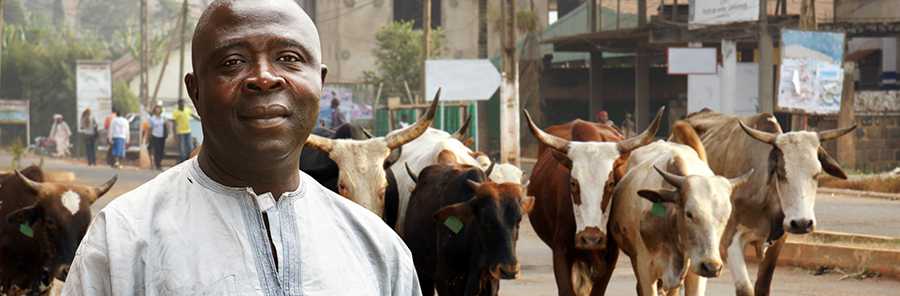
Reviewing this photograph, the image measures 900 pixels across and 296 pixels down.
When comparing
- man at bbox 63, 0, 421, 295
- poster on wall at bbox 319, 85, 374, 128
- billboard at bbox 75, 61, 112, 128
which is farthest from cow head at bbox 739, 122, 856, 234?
billboard at bbox 75, 61, 112, 128

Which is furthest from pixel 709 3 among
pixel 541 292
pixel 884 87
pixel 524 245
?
pixel 541 292

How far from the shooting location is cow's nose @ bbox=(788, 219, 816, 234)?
1191 cm

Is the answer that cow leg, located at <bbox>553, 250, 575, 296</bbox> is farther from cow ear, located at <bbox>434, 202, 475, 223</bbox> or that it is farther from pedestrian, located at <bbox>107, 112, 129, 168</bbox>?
pedestrian, located at <bbox>107, 112, 129, 168</bbox>

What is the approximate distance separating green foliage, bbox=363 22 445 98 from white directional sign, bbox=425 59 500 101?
75.2 ft

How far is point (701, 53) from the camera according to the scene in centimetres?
2819

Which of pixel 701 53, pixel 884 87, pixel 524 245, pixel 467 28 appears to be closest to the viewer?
pixel 524 245

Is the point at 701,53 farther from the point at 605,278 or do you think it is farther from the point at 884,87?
the point at 605,278

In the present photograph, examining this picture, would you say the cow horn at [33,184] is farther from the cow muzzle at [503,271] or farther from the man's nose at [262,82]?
the man's nose at [262,82]

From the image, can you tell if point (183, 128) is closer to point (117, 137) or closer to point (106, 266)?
point (117, 137)

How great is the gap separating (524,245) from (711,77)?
12.3 meters

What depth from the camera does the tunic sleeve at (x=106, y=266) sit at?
103 inches

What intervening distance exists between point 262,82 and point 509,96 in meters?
23.4

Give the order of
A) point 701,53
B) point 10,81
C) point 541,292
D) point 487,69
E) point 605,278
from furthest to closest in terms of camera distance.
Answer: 1. point 10,81
2. point 701,53
3. point 487,69
4. point 541,292
5. point 605,278

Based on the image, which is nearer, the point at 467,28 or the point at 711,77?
the point at 711,77
